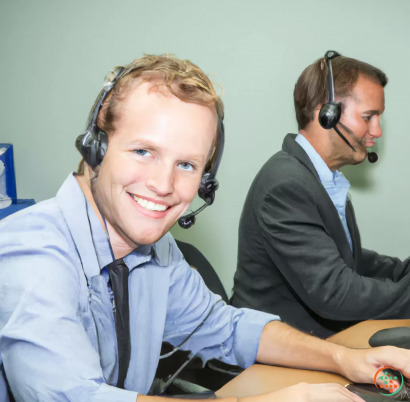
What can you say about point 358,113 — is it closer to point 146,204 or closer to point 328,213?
point 328,213

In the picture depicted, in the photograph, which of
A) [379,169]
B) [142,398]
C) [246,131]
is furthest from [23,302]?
[379,169]

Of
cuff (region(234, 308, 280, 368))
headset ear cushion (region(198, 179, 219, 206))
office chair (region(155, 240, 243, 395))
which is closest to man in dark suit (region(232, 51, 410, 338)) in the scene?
office chair (region(155, 240, 243, 395))

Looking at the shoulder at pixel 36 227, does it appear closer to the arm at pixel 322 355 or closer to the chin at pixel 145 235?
the chin at pixel 145 235

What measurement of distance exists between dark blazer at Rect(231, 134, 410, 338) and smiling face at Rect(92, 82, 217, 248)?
2.03 ft

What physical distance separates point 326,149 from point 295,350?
0.88 meters

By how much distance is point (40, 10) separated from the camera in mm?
2021

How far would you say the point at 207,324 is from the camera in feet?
3.69

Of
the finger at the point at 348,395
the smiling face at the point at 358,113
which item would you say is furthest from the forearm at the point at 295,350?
the smiling face at the point at 358,113

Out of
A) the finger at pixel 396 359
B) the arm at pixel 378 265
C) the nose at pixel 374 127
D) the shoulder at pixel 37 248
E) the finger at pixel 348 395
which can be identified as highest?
the nose at pixel 374 127

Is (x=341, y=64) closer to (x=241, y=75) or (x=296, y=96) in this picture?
(x=296, y=96)

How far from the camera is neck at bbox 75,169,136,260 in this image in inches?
36.7

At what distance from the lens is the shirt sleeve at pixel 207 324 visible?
111cm

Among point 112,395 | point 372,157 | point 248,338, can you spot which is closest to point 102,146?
point 112,395

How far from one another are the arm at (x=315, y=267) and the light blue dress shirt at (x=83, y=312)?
0.31 metres
